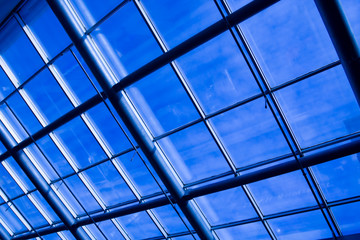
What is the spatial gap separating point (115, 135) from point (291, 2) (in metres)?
7.83

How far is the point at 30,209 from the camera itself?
51.6 feet

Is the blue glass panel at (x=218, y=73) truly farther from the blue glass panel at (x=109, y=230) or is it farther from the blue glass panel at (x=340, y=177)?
the blue glass panel at (x=109, y=230)

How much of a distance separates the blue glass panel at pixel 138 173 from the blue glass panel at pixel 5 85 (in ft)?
19.8

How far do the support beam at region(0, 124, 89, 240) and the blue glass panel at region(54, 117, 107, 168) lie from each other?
8.60 feet

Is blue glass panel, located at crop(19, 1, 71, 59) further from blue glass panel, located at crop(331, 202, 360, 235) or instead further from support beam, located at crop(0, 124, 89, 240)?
blue glass panel, located at crop(331, 202, 360, 235)

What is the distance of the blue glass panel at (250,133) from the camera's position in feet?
28.2

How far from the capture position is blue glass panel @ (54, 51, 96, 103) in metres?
10.5

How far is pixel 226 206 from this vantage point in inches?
409

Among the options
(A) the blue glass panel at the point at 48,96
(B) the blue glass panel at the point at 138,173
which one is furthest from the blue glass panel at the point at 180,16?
(A) the blue glass panel at the point at 48,96

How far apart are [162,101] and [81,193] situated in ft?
23.3

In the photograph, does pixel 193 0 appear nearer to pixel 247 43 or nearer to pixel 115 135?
pixel 247 43

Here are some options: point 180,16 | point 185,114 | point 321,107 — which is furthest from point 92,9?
point 321,107

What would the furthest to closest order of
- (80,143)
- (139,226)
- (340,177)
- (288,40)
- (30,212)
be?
1. (30,212)
2. (139,226)
3. (80,143)
4. (340,177)
5. (288,40)

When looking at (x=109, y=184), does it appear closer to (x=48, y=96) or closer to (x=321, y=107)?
(x=48, y=96)
